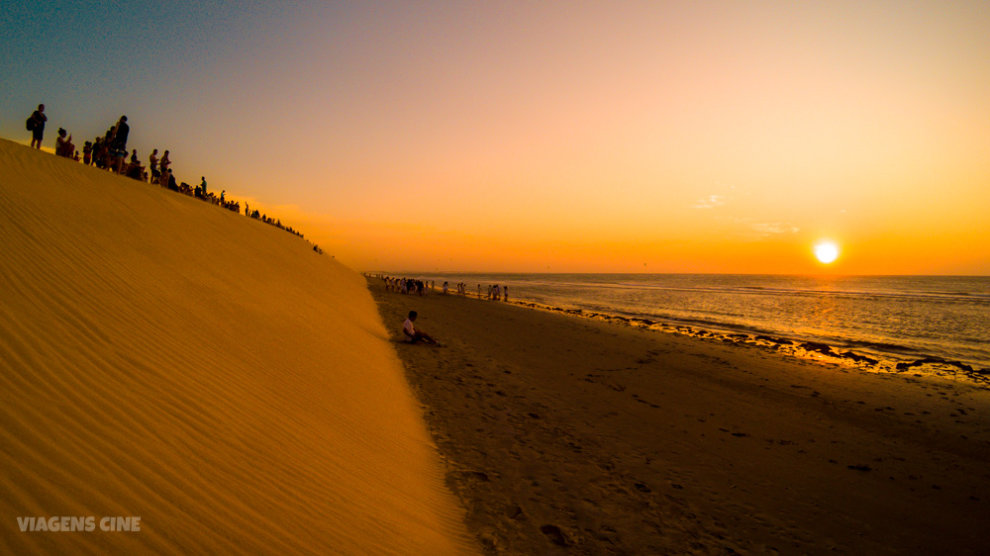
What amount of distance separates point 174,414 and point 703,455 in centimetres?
708

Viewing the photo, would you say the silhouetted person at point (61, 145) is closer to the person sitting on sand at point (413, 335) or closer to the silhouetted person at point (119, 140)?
the silhouetted person at point (119, 140)

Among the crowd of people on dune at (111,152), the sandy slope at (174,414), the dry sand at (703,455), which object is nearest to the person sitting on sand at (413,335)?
the dry sand at (703,455)

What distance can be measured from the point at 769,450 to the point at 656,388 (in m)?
3.49

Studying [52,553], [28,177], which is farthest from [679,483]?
[28,177]

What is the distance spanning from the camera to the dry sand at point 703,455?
14.9 feet

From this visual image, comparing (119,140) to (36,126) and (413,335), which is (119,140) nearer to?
(36,126)

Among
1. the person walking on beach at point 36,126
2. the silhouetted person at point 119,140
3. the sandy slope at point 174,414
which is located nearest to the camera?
the sandy slope at point 174,414

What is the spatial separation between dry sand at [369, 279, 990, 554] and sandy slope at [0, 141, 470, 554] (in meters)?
1.03

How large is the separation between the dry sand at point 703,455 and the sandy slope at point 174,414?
103 centimetres

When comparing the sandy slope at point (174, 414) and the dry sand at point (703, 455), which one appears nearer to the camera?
the sandy slope at point (174, 414)

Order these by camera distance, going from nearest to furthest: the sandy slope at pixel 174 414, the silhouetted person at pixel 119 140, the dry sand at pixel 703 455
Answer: the sandy slope at pixel 174 414 < the dry sand at pixel 703 455 < the silhouetted person at pixel 119 140

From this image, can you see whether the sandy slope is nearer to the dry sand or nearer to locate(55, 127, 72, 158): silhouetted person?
the dry sand

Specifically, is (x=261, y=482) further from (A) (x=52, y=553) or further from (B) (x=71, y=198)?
(B) (x=71, y=198)

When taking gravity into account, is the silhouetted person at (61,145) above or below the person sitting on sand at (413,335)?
above
